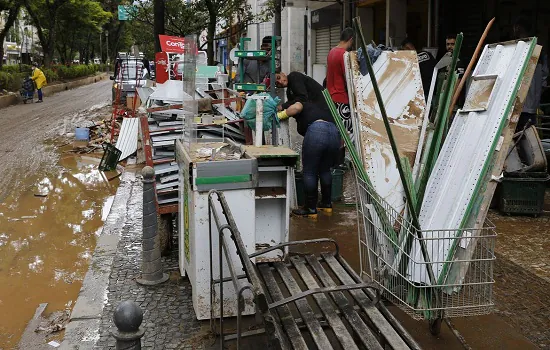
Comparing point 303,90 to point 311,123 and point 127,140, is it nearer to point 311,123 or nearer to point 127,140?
point 311,123

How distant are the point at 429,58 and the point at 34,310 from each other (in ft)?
21.5

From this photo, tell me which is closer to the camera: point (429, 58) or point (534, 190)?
point (534, 190)

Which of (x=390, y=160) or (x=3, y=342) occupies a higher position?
(x=390, y=160)

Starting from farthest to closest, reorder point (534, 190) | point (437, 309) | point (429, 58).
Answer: point (429, 58)
point (534, 190)
point (437, 309)

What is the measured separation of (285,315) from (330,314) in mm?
264

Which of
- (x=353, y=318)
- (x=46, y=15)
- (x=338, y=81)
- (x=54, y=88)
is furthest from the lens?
(x=46, y=15)

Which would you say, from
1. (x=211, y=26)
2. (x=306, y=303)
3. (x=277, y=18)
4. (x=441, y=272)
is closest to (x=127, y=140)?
(x=211, y=26)

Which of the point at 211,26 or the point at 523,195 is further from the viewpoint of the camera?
the point at 211,26

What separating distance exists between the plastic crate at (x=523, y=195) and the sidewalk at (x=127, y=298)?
4.02 m

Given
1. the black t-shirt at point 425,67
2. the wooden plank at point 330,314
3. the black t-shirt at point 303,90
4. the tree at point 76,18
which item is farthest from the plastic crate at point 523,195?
the tree at point 76,18

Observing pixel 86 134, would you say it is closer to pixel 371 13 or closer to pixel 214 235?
pixel 371 13

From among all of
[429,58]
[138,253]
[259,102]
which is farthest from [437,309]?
[429,58]

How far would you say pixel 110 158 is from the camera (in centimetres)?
1125

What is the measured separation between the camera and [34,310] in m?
5.06
